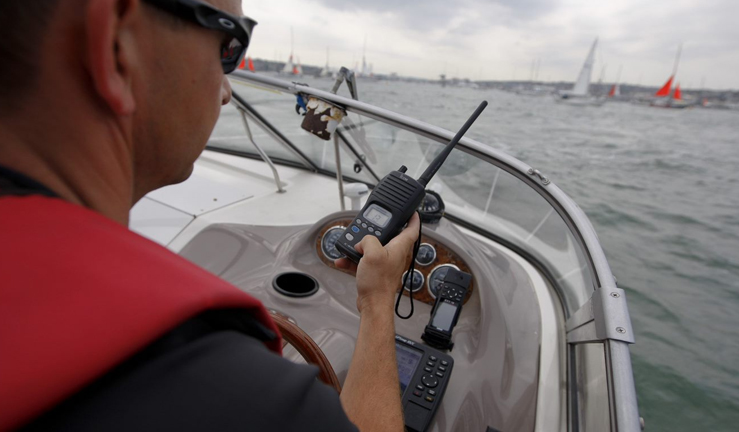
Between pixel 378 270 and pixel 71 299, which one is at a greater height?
pixel 71 299

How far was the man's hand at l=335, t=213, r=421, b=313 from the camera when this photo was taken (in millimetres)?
905

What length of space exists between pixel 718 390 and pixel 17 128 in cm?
424

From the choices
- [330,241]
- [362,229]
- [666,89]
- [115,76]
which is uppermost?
[666,89]

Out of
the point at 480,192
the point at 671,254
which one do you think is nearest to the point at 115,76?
the point at 480,192

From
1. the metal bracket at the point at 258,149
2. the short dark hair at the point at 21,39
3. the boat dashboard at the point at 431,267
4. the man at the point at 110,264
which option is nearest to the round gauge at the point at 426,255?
the boat dashboard at the point at 431,267

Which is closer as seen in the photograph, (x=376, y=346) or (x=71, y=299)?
(x=71, y=299)

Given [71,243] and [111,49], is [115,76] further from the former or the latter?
[71,243]

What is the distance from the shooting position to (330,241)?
179 centimetres

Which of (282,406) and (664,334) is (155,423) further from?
(664,334)

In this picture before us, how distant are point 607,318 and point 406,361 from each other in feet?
1.97

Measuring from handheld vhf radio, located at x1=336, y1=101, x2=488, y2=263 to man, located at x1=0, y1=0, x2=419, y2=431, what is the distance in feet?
1.84

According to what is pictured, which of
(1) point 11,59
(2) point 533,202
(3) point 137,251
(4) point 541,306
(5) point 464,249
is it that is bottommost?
(4) point 541,306

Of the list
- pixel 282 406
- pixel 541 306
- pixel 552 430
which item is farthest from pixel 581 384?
pixel 282 406

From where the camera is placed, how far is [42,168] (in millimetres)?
428
